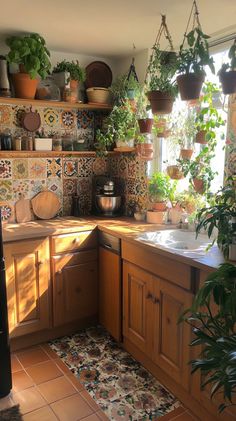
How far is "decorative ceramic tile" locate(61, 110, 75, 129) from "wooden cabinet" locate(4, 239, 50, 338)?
108 centimetres

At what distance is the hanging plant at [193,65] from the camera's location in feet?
6.01

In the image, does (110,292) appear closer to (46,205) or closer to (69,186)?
(46,205)

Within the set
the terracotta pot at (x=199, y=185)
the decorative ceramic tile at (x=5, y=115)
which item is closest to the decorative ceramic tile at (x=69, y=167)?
the decorative ceramic tile at (x=5, y=115)

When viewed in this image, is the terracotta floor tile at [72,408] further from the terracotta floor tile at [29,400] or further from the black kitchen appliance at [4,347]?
the black kitchen appliance at [4,347]

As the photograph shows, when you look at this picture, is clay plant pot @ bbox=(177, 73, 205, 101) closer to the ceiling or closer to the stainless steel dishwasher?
the ceiling

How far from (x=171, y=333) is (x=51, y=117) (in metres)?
1.96

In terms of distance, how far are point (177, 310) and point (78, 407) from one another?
0.79 meters

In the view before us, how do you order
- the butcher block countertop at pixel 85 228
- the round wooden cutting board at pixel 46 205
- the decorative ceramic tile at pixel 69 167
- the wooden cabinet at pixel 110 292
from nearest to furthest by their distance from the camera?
1. the butcher block countertop at pixel 85 228
2. the wooden cabinet at pixel 110 292
3. the round wooden cutting board at pixel 46 205
4. the decorative ceramic tile at pixel 69 167

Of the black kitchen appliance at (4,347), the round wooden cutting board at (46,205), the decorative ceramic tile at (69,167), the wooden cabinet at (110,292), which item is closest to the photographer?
the black kitchen appliance at (4,347)

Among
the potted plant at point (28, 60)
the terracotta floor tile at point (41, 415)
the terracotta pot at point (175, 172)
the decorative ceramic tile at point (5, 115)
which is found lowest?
the terracotta floor tile at point (41, 415)

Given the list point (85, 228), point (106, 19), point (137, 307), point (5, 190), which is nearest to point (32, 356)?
point (137, 307)

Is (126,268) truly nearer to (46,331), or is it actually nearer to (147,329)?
(147,329)

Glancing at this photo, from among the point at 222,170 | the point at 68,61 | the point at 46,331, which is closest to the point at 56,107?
the point at 68,61

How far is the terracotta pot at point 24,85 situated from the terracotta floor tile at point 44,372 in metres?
1.91
